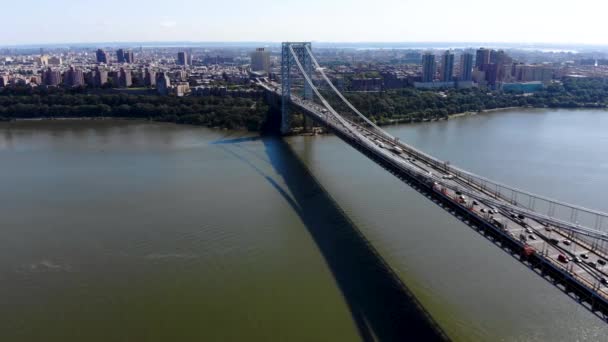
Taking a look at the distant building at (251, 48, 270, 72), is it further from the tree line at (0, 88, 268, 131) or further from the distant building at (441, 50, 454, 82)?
the tree line at (0, 88, 268, 131)

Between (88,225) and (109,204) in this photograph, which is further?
(109,204)

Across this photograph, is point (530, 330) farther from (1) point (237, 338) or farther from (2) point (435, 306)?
(1) point (237, 338)

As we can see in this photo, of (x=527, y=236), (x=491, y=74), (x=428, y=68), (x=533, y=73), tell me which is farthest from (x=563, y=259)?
(x=533, y=73)

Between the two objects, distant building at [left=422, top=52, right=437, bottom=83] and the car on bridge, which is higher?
distant building at [left=422, top=52, right=437, bottom=83]

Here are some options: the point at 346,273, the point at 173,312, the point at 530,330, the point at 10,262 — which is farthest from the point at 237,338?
the point at 10,262

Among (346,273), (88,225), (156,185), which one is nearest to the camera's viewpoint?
(346,273)

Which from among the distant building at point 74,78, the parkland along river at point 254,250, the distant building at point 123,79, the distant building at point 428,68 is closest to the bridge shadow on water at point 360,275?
the parkland along river at point 254,250

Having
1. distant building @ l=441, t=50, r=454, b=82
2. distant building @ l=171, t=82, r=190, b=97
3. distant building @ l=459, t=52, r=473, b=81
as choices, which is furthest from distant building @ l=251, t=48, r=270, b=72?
distant building @ l=171, t=82, r=190, b=97
